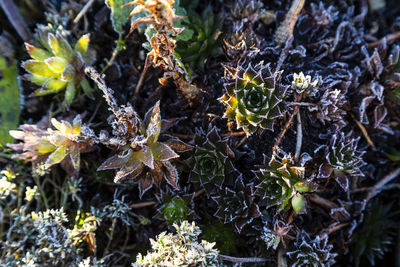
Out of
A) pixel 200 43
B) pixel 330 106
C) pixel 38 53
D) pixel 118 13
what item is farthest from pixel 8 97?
pixel 330 106

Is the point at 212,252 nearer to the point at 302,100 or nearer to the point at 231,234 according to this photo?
the point at 231,234

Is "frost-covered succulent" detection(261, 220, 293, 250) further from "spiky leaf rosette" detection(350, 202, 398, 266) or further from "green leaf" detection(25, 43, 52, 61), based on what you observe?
"green leaf" detection(25, 43, 52, 61)

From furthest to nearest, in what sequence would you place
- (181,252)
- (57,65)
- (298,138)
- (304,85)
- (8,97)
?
(8,97) < (57,65) < (298,138) < (304,85) < (181,252)

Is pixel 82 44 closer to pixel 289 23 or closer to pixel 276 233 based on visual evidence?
pixel 289 23

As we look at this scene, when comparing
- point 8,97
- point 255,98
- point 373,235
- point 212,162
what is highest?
point 255,98

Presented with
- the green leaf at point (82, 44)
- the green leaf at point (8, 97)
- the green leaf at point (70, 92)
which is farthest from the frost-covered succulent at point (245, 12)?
the green leaf at point (8, 97)

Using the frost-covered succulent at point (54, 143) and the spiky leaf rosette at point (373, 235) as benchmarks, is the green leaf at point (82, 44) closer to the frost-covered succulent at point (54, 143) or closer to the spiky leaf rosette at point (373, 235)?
the frost-covered succulent at point (54, 143)

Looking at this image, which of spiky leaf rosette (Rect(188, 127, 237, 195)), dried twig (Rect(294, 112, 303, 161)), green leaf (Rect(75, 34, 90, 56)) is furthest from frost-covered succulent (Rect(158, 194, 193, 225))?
green leaf (Rect(75, 34, 90, 56))
